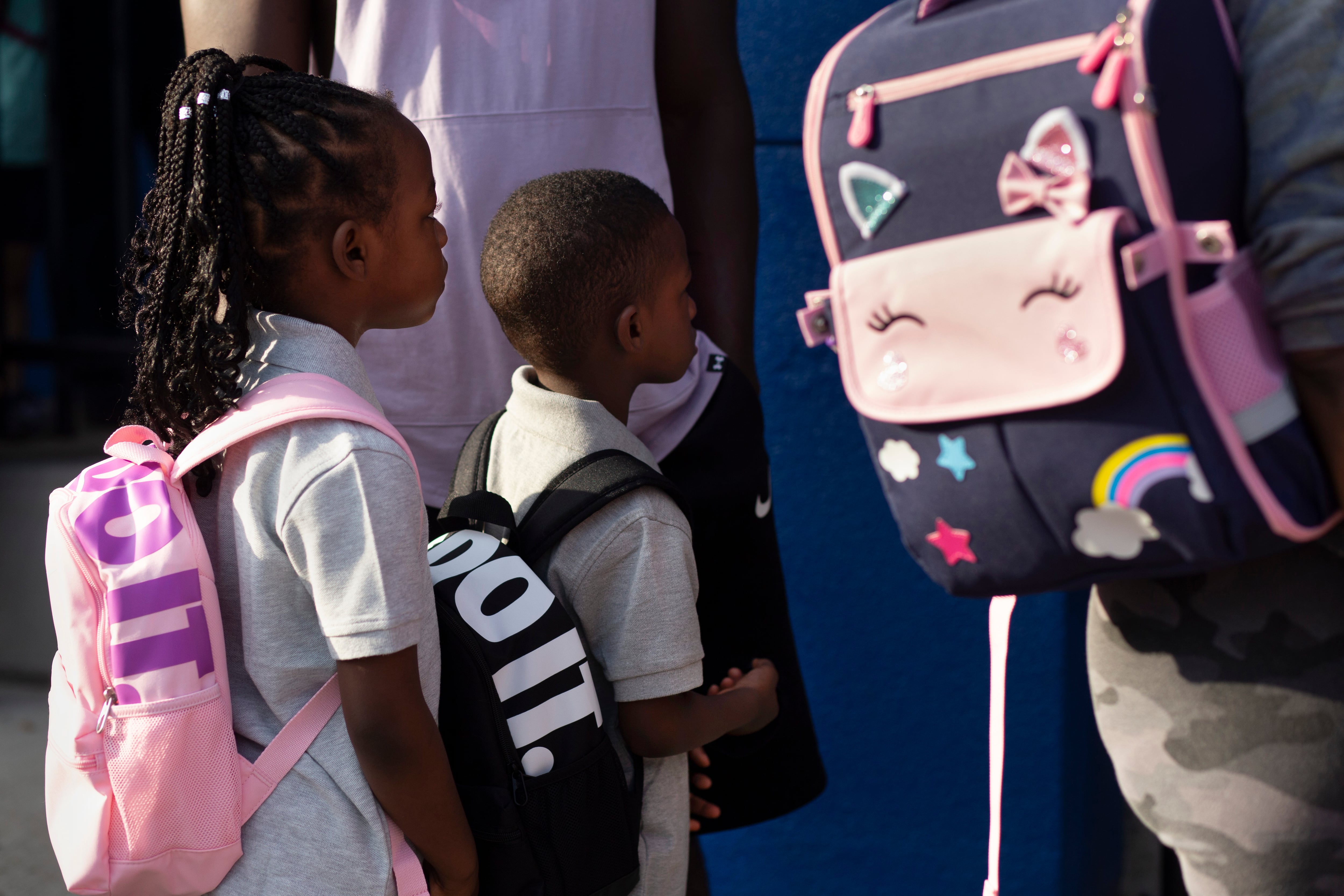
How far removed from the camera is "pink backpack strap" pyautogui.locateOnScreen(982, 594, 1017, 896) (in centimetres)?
143

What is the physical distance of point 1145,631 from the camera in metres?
1.26

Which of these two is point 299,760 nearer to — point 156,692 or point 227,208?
point 156,692

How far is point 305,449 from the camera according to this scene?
1.27 metres

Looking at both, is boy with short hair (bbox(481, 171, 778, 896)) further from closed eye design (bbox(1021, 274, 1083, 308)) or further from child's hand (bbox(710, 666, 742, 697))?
closed eye design (bbox(1021, 274, 1083, 308))

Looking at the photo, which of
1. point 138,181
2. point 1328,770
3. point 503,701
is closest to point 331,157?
point 503,701

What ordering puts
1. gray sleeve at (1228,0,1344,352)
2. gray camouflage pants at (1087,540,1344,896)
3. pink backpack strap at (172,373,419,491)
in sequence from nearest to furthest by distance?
gray sleeve at (1228,0,1344,352) → gray camouflage pants at (1087,540,1344,896) → pink backpack strap at (172,373,419,491)

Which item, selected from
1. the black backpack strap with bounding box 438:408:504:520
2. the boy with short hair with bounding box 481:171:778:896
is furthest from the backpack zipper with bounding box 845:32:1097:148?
the black backpack strap with bounding box 438:408:504:520

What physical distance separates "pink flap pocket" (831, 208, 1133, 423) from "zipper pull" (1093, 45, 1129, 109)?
0.10 metres

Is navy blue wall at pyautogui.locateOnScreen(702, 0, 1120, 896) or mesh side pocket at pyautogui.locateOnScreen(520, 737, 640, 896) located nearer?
mesh side pocket at pyautogui.locateOnScreen(520, 737, 640, 896)

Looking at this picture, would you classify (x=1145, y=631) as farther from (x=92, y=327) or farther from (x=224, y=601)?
(x=92, y=327)

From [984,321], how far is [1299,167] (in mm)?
300

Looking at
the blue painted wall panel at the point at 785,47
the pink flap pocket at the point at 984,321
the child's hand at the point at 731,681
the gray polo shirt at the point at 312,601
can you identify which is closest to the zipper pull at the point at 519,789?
the gray polo shirt at the point at 312,601

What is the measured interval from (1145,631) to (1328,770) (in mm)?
210

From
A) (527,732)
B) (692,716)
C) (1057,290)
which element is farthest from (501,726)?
(1057,290)
